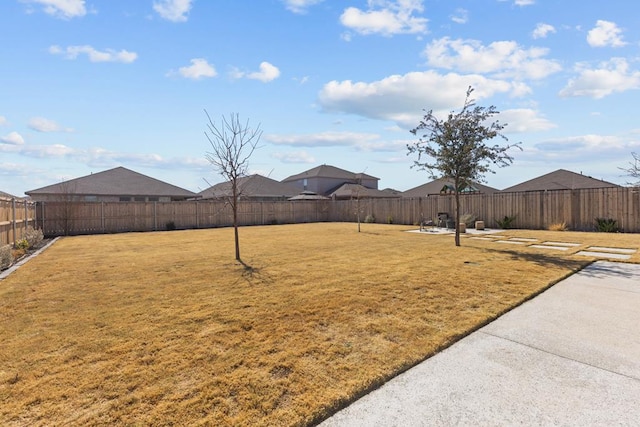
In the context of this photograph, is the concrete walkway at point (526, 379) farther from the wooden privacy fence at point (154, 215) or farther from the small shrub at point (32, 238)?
the wooden privacy fence at point (154, 215)

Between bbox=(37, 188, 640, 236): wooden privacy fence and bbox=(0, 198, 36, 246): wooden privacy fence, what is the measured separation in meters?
5.52

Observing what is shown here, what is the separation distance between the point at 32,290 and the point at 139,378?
4.54 metres

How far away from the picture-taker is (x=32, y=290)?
567 centimetres

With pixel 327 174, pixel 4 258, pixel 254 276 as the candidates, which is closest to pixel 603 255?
pixel 254 276

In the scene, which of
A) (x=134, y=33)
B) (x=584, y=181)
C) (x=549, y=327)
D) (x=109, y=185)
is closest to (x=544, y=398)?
(x=549, y=327)

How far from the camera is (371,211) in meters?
25.6

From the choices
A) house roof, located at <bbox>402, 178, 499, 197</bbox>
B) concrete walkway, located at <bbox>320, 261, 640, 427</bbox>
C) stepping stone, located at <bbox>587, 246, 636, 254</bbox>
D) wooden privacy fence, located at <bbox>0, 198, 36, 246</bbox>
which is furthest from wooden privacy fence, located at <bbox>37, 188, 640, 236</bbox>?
concrete walkway, located at <bbox>320, 261, 640, 427</bbox>

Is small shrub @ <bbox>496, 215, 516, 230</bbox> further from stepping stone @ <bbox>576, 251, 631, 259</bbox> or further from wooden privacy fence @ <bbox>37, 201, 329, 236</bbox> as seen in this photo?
wooden privacy fence @ <bbox>37, 201, 329, 236</bbox>

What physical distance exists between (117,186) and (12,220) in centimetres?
1699

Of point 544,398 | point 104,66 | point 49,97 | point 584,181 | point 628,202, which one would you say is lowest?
point 544,398

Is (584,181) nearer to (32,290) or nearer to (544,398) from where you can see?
(544,398)

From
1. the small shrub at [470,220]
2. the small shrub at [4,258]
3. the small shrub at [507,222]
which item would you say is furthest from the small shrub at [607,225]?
the small shrub at [4,258]

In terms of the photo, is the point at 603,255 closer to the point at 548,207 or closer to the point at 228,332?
the point at 548,207

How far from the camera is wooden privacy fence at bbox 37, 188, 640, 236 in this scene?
14.8 meters
